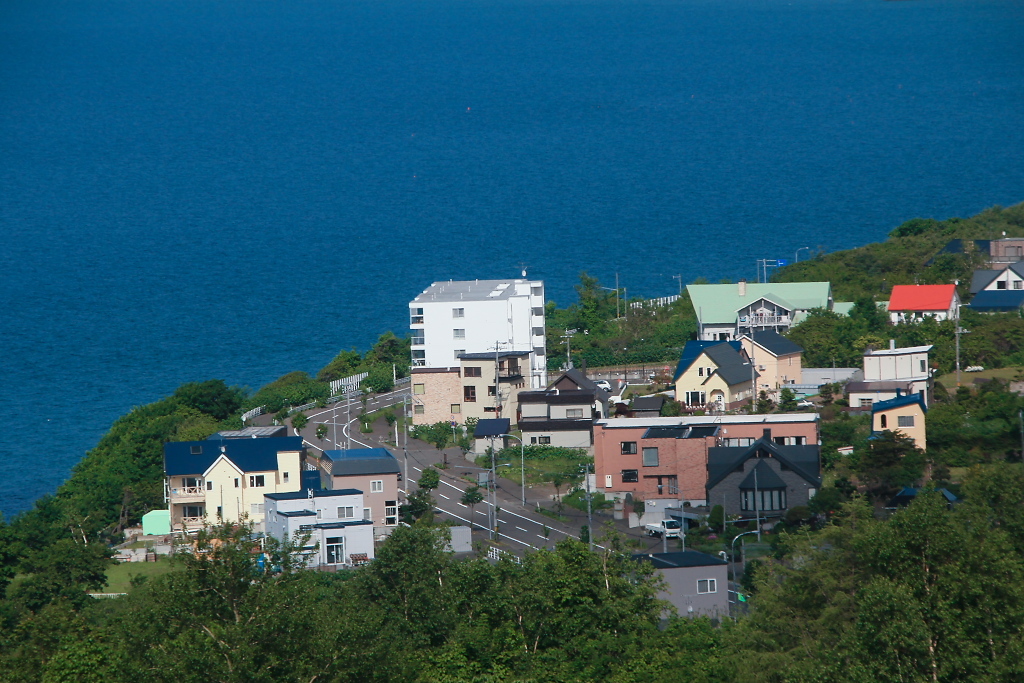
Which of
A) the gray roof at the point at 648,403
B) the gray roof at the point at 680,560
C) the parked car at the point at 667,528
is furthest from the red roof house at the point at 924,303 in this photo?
the gray roof at the point at 680,560

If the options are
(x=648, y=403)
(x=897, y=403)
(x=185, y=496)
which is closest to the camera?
(x=185, y=496)

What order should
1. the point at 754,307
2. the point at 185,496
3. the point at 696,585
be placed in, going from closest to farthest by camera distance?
the point at 696,585 < the point at 185,496 < the point at 754,307

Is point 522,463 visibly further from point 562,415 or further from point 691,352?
point 691,352

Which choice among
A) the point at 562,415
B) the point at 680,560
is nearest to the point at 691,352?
the point at 562,415

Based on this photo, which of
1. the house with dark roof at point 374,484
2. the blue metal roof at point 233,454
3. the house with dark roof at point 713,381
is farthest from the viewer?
the house with dark roof at point 713,381

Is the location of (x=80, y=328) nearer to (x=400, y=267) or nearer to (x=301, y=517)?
(x=400, y=267)

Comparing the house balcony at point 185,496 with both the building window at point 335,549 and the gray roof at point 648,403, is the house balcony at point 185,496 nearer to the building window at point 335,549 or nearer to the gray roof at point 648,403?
the building window at point 335,549

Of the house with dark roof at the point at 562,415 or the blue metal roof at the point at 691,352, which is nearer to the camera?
the house with dark roof at the point at 562,415

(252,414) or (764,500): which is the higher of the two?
(252,414)

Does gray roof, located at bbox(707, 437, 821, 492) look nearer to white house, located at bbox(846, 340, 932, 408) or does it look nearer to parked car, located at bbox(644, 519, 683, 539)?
parked car, located at bbox(644, 519, 683, 539)
